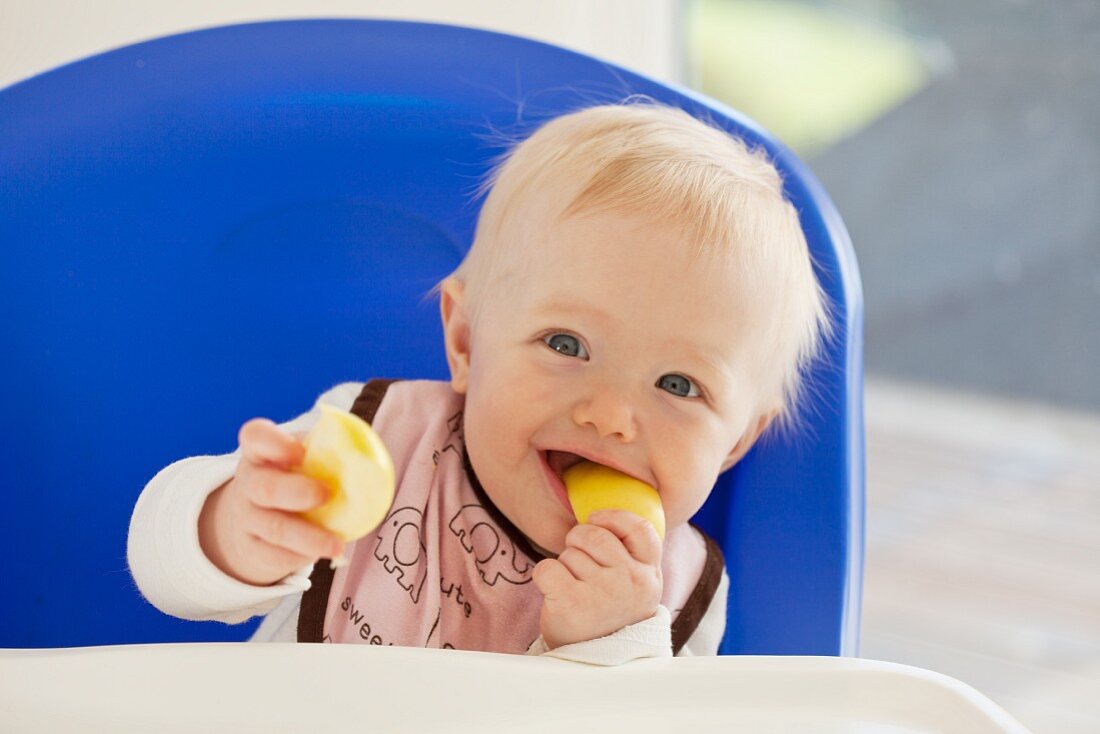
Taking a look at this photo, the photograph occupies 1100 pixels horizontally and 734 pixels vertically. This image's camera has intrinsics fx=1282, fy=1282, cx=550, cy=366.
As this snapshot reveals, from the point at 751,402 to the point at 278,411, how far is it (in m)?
0.34

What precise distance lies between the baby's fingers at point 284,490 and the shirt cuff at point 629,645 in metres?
0.15

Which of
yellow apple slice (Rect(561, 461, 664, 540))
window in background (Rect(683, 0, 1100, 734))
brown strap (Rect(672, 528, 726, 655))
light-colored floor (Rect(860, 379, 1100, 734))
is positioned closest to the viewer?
yellow apple slice (Rect(561, 461, 664, 540))

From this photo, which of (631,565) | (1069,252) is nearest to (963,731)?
(631,565)

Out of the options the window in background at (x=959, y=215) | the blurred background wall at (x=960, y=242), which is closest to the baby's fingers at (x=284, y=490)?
the blurred background wall at (x=960, y=242)

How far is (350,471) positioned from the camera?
487 mm

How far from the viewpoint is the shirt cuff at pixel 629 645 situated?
0.63m

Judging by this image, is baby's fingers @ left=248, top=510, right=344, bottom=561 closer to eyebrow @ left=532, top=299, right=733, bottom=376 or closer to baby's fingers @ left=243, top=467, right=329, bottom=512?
baby's fingers @ left=243, top=467, right=329, bottom=512

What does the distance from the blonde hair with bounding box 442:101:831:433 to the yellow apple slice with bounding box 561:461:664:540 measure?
0.14 metres

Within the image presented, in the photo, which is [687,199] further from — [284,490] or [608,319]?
[284,490]

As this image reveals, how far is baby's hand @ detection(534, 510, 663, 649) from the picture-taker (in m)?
0.69

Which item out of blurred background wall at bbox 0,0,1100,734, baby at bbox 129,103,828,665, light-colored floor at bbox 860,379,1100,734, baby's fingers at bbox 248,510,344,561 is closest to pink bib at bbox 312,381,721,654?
baby at bbox 129,103,828,665

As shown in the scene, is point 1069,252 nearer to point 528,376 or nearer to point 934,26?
point 934,26

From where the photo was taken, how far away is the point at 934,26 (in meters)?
A: 2.83

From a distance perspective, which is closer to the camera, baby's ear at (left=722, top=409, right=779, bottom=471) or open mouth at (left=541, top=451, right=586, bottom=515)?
open mouth at (left=541, top=451, right=586, bottom=515)
